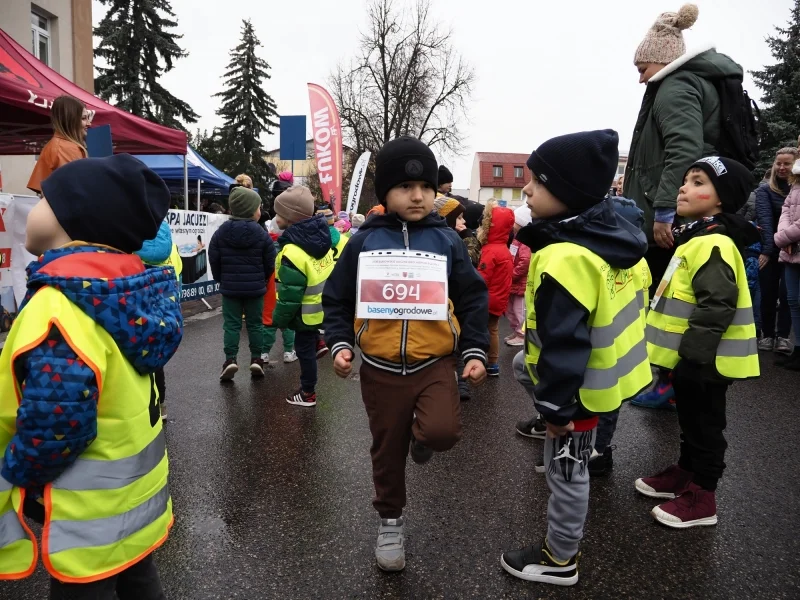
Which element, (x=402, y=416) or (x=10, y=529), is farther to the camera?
(x=402, y=416)

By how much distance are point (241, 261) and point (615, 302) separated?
400cm

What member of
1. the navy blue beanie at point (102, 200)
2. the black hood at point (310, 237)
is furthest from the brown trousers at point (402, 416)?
the black hood at point (310, 237)

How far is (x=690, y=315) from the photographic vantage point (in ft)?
9.36

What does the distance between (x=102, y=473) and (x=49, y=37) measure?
14708mm

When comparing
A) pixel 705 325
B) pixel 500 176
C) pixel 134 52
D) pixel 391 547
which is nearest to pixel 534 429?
pixel 705 325

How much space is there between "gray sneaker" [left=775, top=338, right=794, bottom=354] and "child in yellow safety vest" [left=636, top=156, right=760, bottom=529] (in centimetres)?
491

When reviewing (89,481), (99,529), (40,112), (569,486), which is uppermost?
(40,112)

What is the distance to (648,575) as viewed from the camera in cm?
238

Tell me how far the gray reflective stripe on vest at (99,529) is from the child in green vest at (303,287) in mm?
2929

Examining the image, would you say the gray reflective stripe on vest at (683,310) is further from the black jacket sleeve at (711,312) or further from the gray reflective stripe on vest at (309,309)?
the gray reflective stripe on vest at (309,309)

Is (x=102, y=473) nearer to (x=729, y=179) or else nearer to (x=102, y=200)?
(x=102, y=200)

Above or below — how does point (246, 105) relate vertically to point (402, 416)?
above

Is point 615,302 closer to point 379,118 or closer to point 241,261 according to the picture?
point 241,261

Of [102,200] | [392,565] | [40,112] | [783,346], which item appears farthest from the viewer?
[783,346]
